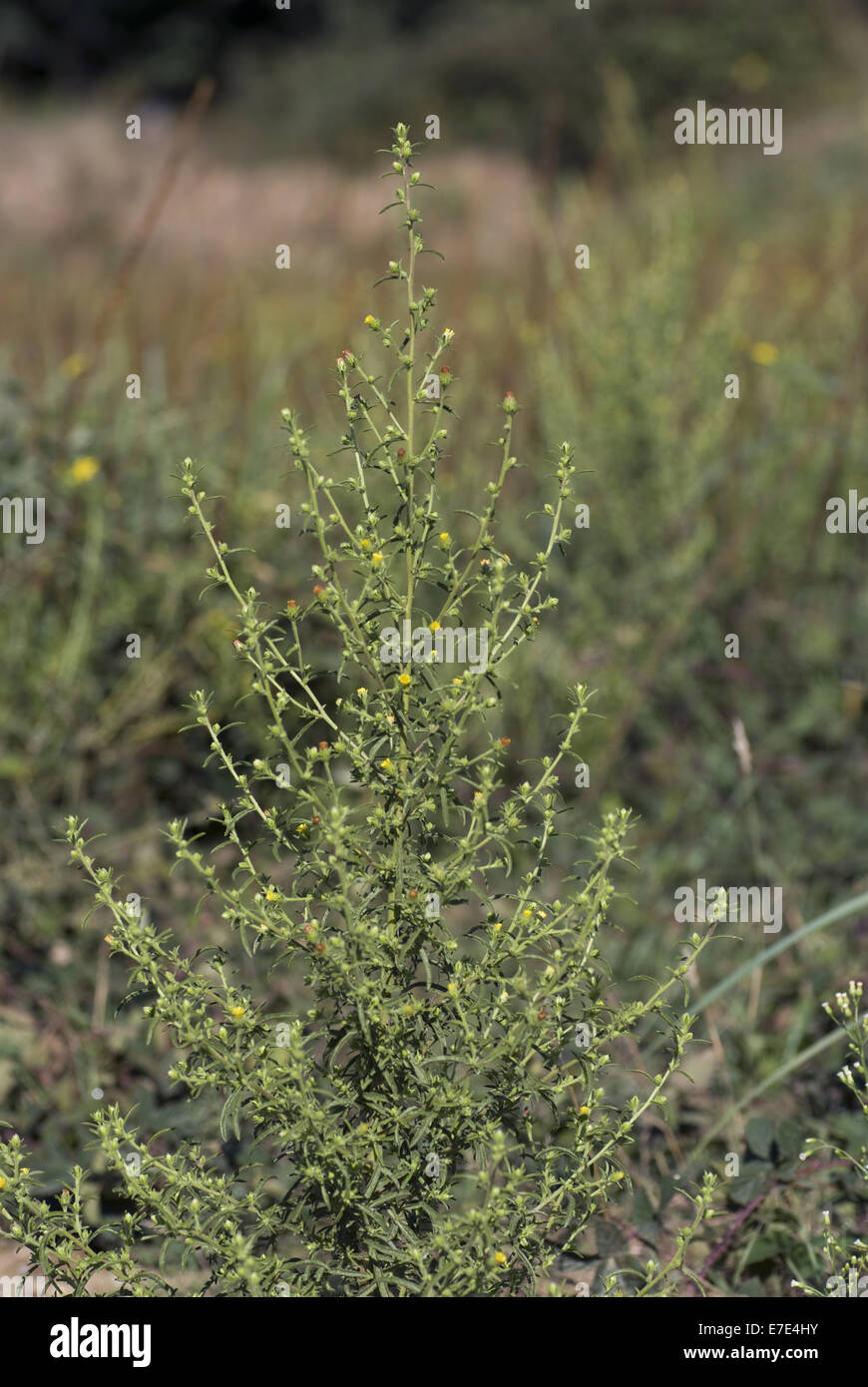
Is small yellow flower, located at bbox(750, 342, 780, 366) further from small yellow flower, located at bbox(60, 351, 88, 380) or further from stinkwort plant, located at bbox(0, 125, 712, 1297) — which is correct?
stinkwort plant, located at bbox(0, 125, 712, 1297)

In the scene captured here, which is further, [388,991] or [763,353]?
[763,353]

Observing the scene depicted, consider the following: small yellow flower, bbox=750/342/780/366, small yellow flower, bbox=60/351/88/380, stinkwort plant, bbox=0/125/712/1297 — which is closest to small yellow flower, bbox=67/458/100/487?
small yellow flower, bbox=60/351/88/380

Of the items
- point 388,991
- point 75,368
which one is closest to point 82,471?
point 75,368

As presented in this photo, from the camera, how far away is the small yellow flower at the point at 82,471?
3139 mm

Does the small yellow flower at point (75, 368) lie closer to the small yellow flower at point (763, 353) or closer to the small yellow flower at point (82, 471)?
the small yellow flower at point (82, 471)

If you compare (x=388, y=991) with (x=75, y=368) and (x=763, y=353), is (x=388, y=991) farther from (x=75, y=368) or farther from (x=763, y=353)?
(x=763, y=353)

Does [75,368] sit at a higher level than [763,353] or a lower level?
lower

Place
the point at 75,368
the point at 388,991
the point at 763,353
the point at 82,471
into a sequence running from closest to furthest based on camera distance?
the point at 388,991 → the point at 82,471 → the point at 75,368 → the point at 763,353

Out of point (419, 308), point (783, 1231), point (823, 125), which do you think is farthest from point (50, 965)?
point (823, 125)

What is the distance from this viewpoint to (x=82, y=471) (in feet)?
10.3

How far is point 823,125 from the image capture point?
12734mm

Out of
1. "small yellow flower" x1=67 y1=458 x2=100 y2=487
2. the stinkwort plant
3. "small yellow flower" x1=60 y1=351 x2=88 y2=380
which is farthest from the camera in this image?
"small yellow flower" x1=60 y1=351 x2=88 y2=380

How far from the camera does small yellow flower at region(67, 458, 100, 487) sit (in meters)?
3.14

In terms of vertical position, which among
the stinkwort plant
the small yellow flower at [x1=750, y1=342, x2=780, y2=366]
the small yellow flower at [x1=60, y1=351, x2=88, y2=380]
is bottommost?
the stinkwort plant
